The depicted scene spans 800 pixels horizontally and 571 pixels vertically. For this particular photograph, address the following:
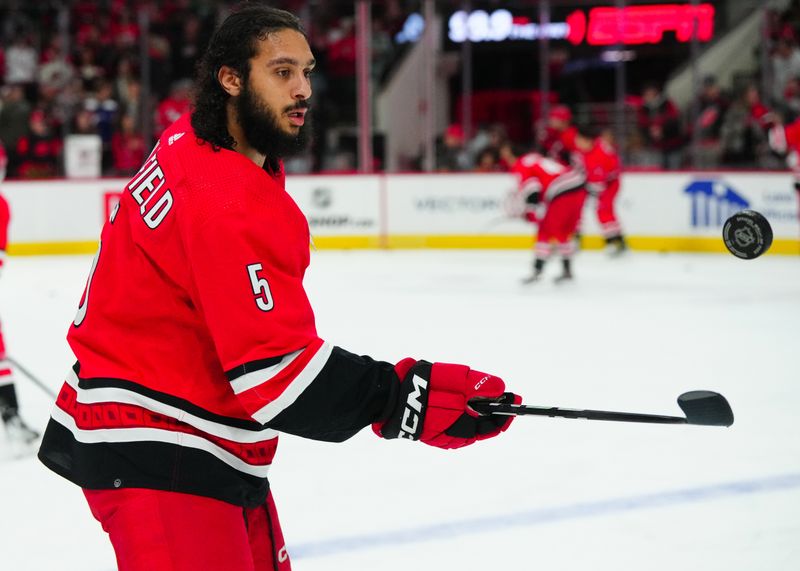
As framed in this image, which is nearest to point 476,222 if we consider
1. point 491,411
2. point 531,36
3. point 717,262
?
point 717,262

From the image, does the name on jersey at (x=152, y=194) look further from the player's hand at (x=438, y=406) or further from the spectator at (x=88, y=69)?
the spectator at (x=88, y=69)

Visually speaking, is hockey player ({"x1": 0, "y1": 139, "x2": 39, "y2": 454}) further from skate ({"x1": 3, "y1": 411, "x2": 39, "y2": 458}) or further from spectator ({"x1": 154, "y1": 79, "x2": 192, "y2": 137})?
spectator ({"x1": 154, "y1": 79, "x2": 192, "y2": 137})

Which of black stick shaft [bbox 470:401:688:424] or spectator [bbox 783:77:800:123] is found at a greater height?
spectator [bbox 783:77:800:123]

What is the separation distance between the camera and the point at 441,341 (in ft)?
20.9

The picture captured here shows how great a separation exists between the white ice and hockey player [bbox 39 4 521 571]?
135 centimetres

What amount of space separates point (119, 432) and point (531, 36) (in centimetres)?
1314

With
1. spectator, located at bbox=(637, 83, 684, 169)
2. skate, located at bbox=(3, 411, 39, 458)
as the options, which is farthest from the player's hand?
spectator, located at bbox=(637, 83, 684, 169)

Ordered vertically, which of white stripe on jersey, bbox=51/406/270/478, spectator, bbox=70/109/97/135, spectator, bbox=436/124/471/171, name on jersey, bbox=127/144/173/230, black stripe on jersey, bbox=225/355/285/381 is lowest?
white stripe on jersey, bbox=51/406/270/478

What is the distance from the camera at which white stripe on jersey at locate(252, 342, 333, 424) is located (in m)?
1.48

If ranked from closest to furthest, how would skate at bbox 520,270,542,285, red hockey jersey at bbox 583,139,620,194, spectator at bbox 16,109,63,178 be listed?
1. skate at bbox 520,270,542,285
2. red hockey jersey at bbox 583,139,620,194
3. spectator at bbox 16,109,63,178

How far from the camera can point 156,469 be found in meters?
1.59

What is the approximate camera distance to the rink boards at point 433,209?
10797mm

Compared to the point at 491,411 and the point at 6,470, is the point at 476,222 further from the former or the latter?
the point at 491,411

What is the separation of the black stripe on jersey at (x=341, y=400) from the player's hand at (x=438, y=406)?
0.06ft
